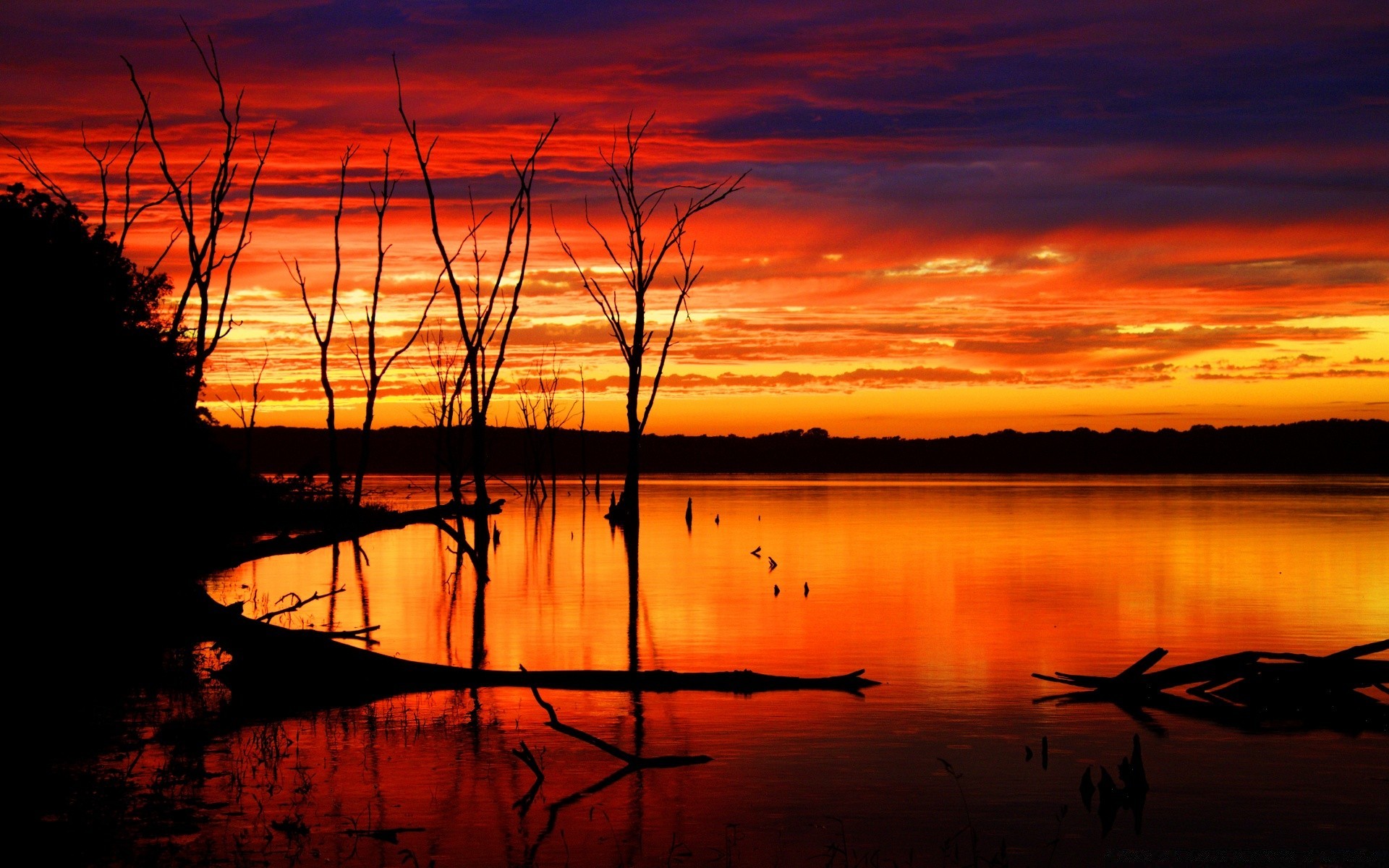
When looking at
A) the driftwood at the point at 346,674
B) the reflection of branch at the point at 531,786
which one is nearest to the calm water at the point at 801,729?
the reflection of branch at the point at 531,786

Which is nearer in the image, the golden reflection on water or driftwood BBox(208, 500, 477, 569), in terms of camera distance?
driftwood BBox(208, 500, 477, 569)

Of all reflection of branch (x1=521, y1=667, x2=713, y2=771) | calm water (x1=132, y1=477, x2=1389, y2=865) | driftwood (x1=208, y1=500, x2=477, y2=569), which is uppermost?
driftwood (x1=208, y1=500, x2=477, y2=569)

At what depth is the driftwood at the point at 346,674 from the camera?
14.1m

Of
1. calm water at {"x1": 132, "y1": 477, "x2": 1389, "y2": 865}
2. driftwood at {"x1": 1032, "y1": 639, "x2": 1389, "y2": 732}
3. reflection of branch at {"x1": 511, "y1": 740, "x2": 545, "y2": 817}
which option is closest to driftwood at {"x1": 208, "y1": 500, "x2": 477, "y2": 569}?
calm water at {"x1": 132, "y1": 477, "x2": 1389, "y2": 865}

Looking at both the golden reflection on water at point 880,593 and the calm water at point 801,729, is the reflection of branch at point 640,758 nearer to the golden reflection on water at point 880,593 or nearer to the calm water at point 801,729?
the calm water at point 801,729

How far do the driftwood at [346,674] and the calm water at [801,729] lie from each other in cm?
28

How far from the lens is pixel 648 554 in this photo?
4041cm

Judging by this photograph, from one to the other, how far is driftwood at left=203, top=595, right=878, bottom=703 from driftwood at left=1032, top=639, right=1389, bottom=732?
3326 mm

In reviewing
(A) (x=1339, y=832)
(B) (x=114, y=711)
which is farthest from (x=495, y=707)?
(A) (x=1339, y=832)

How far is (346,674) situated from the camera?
14680 millimetres

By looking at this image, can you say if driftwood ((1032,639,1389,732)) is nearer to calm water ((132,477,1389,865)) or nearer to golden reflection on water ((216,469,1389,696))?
calm water ((132,477,1389,865))

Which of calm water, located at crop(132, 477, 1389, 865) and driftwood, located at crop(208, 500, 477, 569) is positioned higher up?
driftwood, located at crop(208, 500, 477, 569)

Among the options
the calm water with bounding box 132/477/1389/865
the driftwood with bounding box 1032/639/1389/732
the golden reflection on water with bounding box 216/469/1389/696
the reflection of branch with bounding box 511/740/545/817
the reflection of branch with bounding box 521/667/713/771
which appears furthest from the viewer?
the golden reflection on water with bounding box 216/469/1389/696

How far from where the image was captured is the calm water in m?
9.95
